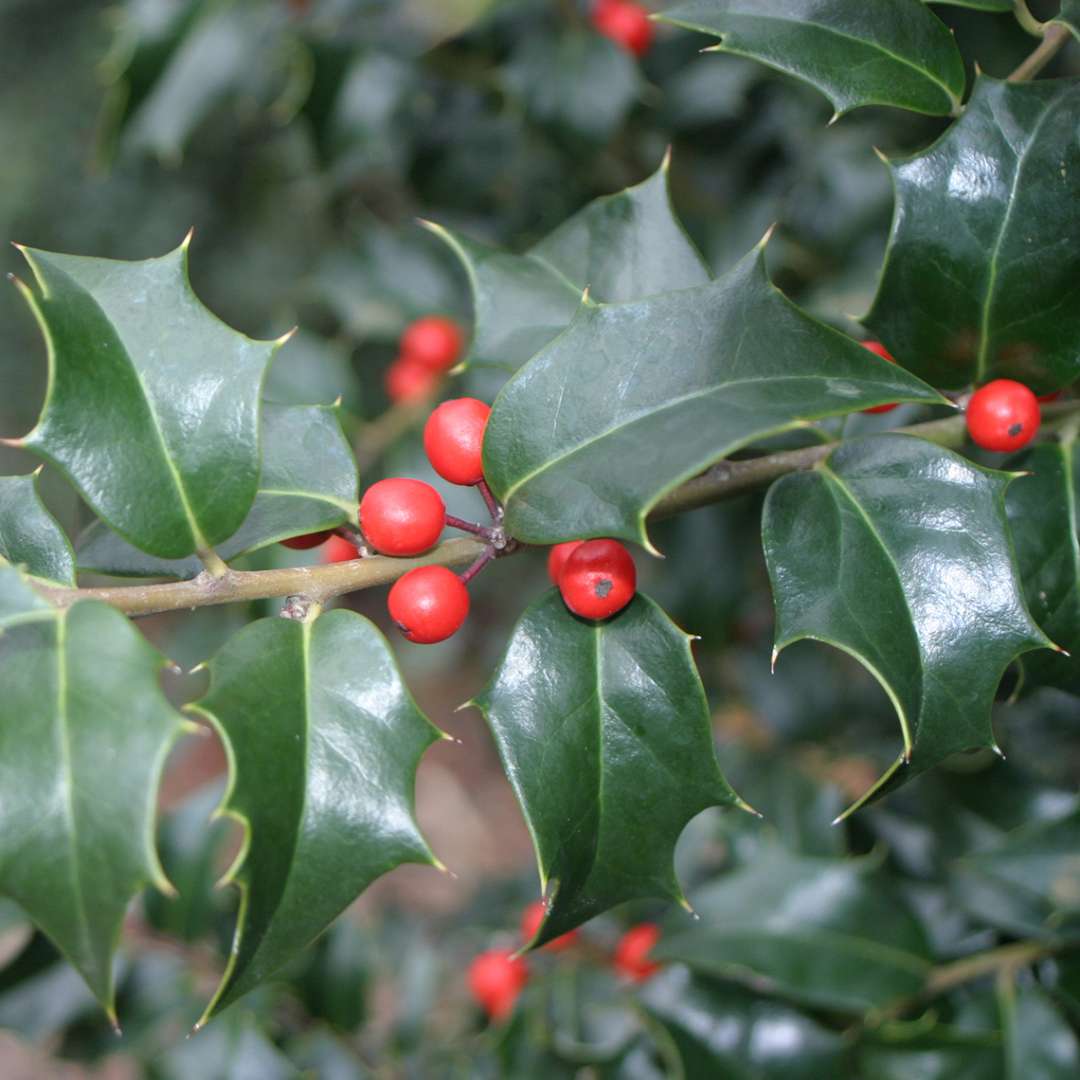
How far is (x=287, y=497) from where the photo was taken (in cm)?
86

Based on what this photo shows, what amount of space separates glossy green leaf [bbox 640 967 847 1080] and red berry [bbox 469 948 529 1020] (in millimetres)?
273

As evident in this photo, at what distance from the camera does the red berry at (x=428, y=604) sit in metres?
0.77

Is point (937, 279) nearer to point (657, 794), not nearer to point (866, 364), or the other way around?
point (866, 364)

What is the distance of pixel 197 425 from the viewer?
792mm

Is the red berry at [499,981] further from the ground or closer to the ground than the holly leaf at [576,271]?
closer to the ground

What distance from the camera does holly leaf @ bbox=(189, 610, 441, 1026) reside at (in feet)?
2.29

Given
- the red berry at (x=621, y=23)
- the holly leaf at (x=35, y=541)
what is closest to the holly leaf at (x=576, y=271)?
the holly leaf at (x=35, y=541)

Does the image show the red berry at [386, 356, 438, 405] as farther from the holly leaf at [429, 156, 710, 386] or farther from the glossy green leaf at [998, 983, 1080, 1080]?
the glossy green leaf at [998, 983, 1080, 1080]

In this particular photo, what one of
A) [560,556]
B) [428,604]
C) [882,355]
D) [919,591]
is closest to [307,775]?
[428,604]

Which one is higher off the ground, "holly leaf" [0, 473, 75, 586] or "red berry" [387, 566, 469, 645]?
Result: "holly leaf" [0, 473, 75, 586]

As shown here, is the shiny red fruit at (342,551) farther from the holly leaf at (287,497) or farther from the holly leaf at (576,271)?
the holly leaf at (576,271)

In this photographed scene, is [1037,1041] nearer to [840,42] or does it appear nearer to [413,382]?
[840,42]

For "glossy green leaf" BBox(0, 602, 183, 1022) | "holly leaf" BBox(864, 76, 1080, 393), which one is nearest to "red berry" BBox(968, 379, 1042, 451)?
"holly leaf" BBox(864, 76, 1080, 393)

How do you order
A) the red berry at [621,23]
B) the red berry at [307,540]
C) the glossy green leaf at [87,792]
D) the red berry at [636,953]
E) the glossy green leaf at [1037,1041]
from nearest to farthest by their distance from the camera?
the glossy green leaf at [87,792], the red berry at [307,540], the glossy green leaf at [1037,1041], the red berry at [636,953], the red berry at [621,23]
